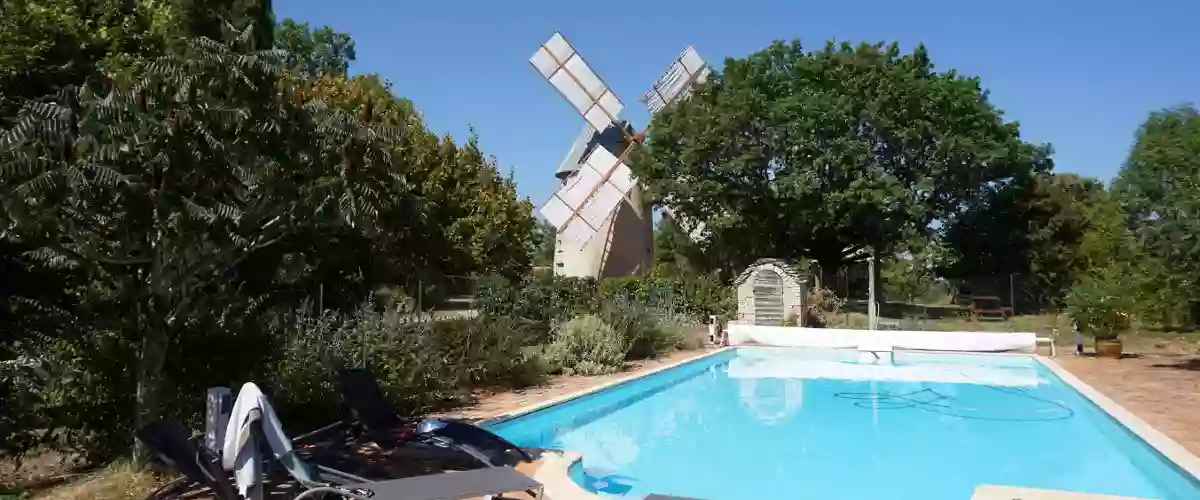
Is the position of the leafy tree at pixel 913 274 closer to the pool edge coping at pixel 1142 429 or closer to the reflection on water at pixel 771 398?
the reflection on water at pixel 771 398

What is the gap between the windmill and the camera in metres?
28.4

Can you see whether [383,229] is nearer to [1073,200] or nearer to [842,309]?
[842,309]

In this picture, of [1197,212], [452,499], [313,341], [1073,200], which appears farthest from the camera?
[1073,200]

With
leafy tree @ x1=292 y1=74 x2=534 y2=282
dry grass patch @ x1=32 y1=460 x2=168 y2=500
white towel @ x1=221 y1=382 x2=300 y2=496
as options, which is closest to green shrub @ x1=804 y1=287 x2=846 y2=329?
leafy tree @ x1=292 y1=74 x2=534 y2=282

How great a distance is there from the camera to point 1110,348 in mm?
13594

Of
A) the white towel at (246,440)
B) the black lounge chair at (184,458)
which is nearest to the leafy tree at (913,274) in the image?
the white towel at (246,440)

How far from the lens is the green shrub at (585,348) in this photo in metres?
11.9

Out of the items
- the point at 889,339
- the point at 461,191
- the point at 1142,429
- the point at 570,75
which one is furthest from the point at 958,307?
the point at 1142,429

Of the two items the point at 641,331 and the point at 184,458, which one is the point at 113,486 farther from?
the point at 641,331

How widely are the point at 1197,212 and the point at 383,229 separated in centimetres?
915

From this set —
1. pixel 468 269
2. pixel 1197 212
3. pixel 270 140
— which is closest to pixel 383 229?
A: pixel 270 140

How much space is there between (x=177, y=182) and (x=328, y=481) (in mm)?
2083

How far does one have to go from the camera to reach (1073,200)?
2836cm

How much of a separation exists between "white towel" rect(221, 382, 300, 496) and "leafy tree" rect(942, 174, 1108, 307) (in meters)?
26.2
